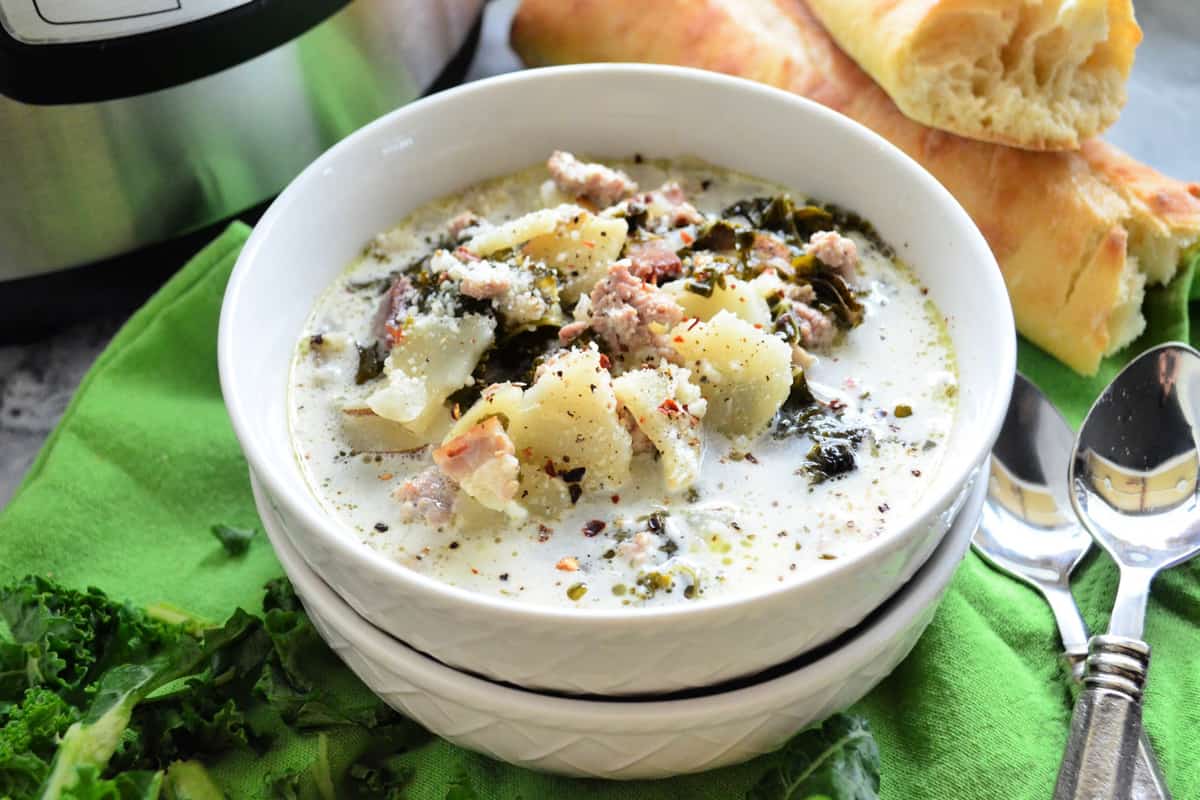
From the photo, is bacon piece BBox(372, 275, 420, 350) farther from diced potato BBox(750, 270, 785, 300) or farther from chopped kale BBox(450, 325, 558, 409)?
diced potato BBox(750, 270, 785, 300)

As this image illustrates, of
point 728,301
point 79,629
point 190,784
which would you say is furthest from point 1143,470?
point 79,629

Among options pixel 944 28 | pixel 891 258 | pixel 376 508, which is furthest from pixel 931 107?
pixel 376 508

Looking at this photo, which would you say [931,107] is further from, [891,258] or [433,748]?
[433,748]

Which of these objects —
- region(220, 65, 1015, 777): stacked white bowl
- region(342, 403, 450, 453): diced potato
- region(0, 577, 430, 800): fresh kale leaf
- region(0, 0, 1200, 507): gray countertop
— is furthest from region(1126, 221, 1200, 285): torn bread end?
region(0, 577, 430, 800): fresh kale leaf

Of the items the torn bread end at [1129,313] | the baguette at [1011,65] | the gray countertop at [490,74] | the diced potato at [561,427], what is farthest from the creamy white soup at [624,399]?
the gray countertop at [490,74]

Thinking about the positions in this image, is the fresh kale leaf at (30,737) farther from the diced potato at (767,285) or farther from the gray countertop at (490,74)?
the diced potato at (767,285)

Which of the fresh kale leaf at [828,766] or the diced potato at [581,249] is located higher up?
the diced potato at [581,249]

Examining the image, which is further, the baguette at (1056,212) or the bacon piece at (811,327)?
the baguette at (1056,212)
